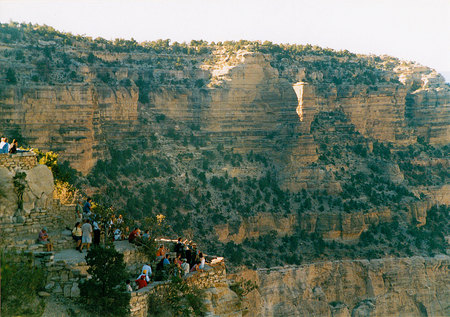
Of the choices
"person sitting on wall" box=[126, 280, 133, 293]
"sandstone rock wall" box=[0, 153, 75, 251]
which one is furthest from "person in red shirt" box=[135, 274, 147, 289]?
"sandstone rock wall" box=[0, 153, 75, 251]

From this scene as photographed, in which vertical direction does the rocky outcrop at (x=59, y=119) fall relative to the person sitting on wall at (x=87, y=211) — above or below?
above

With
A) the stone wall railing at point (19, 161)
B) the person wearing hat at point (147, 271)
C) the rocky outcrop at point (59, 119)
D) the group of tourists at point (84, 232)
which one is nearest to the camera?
the person wearing hat at point (147, 271)

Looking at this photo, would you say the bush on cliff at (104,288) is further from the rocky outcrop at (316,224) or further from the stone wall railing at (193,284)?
the rocky outcrop at (316,224)

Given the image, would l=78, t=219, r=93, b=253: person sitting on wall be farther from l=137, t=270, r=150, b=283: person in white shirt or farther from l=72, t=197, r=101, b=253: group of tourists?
l=137, t=270, r=150, b=283: person in white shirt

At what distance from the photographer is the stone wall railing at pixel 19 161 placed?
1875 cm

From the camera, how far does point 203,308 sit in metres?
18.3

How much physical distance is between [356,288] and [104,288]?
32818 mm

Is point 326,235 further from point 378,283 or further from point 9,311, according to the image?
point 9,311

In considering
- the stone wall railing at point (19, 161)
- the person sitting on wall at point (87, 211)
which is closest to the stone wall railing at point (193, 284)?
the person sitting on wall at point (87, 211)

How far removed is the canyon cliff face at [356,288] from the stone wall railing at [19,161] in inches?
926

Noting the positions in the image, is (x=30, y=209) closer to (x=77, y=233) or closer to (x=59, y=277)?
(x=77, y=233)

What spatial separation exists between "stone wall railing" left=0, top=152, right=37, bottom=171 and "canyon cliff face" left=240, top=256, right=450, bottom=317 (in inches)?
926

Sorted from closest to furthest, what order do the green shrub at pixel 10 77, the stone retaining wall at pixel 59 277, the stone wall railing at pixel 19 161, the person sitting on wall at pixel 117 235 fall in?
the stone retaining wall at pixel 59 277, the stone wall railing at pixel 19 161, the person sitting on wall at pixel 117 235, the green shrub at pixel 10 77

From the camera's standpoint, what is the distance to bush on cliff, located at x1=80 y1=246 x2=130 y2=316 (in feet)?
51.7
